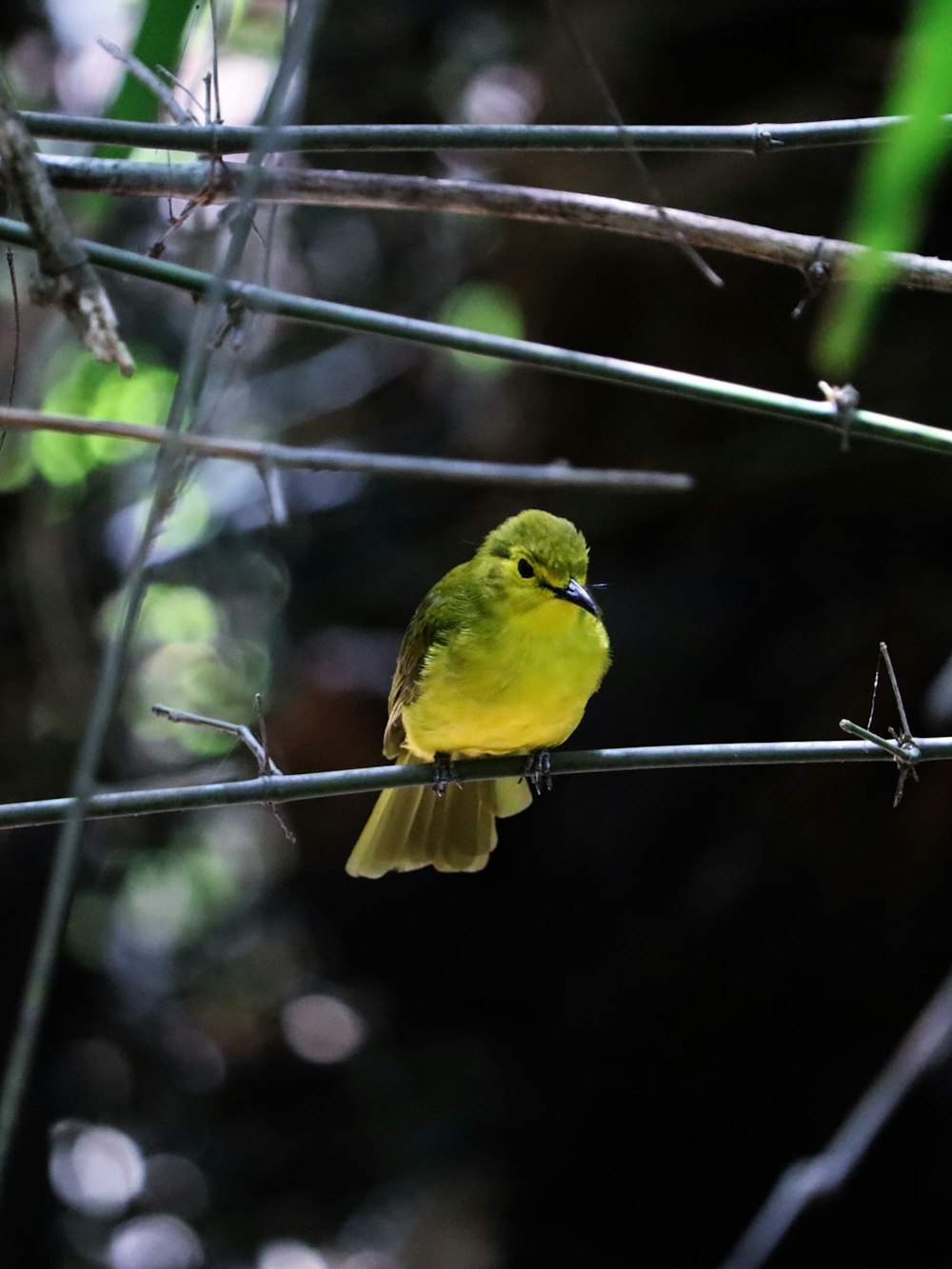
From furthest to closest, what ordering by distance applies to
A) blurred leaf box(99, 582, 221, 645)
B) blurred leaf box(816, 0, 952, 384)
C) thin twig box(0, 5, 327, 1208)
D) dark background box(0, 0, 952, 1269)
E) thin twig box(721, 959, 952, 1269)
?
blurred leaf box(99, 582, 221, 645)
dark background box(0, 0, 952, 1269)
thin twig box(721, 959, 952, 1269)
thin twig box(0, 5, 327, 1208)
blurred leaf box(816, 0, 952, 384)

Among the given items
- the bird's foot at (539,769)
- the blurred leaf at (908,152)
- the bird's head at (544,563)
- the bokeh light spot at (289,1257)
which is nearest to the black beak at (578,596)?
the bird's head at (544,563)

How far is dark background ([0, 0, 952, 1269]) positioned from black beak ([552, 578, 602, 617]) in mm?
1737

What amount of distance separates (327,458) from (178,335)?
461 centimetres

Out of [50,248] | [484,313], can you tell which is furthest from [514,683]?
[484,313]

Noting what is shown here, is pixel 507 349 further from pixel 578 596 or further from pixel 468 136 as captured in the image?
pixel 578 596

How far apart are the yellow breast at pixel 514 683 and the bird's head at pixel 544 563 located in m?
0.04

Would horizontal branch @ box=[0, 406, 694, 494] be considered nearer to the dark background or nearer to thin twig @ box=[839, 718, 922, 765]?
thin twig @ box=[839, 718, 922, 765]

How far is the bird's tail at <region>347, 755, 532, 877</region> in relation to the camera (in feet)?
10.5

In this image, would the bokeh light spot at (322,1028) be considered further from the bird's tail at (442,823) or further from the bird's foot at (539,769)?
the bird's foot at (539,769)

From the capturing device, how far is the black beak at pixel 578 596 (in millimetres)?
2992

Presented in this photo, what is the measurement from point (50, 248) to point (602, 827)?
11.8 feet

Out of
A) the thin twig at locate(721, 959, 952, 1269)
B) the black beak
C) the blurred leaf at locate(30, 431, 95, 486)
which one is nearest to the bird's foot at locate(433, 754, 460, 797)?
the black beak

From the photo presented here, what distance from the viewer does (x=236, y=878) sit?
534cm

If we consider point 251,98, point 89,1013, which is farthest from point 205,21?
point 89,1013
